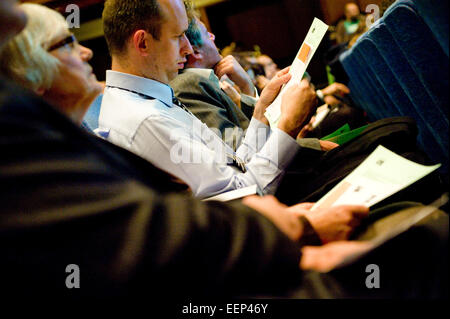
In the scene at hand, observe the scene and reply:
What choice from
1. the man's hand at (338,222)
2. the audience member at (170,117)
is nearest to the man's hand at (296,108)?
the audience member at (170,117)

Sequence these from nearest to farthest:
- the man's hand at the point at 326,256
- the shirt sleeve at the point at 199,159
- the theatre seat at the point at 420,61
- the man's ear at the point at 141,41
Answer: the man's hand at the point at 326,256 < the theatre seat at the point at 420,61 < the shirt sleeve at the point at 199,159 < the man's ear at the point at 141,41

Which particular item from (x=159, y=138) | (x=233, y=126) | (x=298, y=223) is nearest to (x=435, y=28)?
(x=298, y=223)

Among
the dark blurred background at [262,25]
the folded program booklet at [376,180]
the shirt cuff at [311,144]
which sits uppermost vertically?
the dark blurred background at [262,25]

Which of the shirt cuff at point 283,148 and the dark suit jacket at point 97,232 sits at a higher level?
the shirt cuff at point 283,148

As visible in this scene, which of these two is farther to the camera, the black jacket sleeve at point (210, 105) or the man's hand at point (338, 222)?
the black jacket sleeve at point (210, 105)

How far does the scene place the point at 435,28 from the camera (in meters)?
0.85

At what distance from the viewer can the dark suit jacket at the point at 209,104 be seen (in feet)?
6.09

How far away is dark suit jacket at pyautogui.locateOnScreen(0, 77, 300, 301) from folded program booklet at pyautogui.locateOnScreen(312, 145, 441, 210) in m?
0.27

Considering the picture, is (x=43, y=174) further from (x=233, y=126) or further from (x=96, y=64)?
(x=96, y=64)

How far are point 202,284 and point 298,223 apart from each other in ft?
0.99

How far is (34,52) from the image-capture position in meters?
0.91

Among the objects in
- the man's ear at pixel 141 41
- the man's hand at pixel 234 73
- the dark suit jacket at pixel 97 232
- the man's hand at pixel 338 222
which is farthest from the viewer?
the man's hand at pixel 234 73

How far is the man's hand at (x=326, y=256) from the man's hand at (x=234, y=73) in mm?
1929

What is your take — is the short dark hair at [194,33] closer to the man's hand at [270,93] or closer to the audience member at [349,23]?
the man's hand at [270,93]
